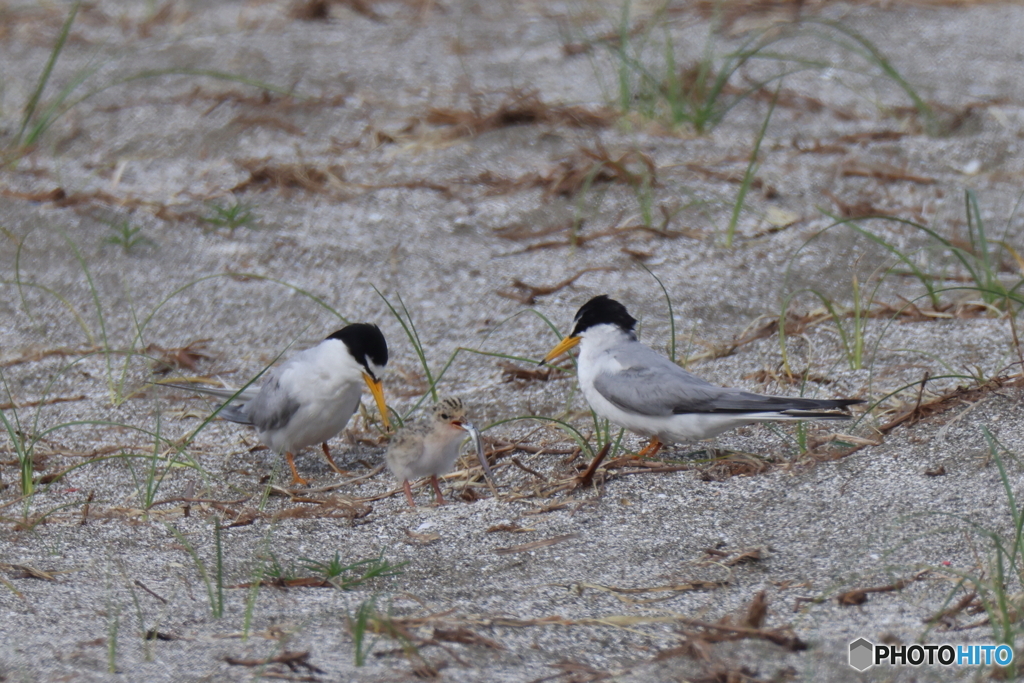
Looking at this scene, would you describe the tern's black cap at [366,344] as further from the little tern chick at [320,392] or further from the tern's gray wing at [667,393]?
the tern's gray wing at [667,393]

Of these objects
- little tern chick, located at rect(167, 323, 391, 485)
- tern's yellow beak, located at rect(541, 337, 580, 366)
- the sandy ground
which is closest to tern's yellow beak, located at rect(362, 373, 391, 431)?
little tern chick, located at rect(167, 323, 391, 485)

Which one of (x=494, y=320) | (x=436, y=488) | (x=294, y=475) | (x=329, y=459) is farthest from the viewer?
(x=494, y=320)

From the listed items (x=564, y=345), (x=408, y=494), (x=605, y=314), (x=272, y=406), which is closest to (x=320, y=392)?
(x=272, y=406)

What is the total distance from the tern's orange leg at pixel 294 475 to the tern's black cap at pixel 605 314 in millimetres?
1138

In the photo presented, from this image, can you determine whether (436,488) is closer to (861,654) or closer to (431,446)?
(431,446)

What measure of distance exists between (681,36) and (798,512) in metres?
5.69

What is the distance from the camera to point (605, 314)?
4.02m

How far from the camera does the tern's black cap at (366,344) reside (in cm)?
388

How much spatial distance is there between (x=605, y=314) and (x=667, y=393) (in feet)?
1.72

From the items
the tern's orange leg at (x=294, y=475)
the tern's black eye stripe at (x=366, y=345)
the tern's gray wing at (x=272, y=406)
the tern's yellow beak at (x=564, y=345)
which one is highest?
the tern's black eye stripe at (x=366, y=345)

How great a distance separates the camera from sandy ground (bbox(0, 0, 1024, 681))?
2.59 meters

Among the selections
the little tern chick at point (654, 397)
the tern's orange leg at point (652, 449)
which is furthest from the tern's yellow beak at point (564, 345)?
the tern's orange leg at point (652, 449)

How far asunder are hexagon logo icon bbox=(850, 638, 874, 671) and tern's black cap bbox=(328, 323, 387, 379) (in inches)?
78.5

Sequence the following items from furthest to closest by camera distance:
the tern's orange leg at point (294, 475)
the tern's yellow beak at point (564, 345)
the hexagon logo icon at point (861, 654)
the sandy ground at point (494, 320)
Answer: the tern's yellow beak at point (564, 345), the tern's orange leg at point (294, 475), the sandy ground at point (494, 320), the hexagon logo icon at point (861, 654)
